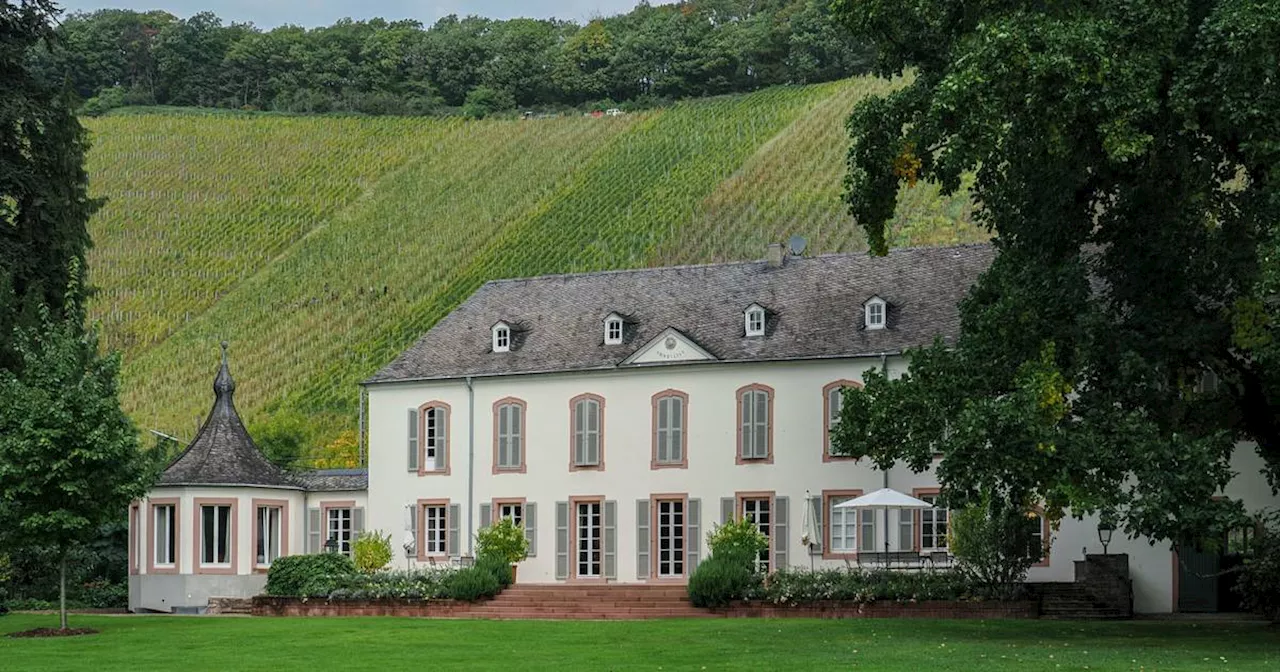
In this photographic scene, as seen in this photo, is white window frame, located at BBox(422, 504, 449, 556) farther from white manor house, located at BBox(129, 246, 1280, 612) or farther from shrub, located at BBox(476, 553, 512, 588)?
shrub, located at BBox(476, 553, 512, 588)

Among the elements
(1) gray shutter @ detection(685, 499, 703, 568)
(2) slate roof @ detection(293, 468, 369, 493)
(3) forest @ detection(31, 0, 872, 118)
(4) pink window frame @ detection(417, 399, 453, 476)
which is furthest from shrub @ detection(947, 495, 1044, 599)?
(3) forest @ detection(31, 0, 872, 118)

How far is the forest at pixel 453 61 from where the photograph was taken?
13100 cm

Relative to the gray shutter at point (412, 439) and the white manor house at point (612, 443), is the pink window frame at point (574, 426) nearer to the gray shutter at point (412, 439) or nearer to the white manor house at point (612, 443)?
the white manor house at point (612, 443)

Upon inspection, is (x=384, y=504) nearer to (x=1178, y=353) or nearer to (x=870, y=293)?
(x=870, y=293)

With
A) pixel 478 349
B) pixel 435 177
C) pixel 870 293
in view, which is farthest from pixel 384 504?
pixel 435 177

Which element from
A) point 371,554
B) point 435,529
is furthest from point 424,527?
point 371,554

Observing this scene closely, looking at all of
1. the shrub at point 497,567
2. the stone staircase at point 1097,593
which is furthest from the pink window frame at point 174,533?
the stone staircase at point 1097,593

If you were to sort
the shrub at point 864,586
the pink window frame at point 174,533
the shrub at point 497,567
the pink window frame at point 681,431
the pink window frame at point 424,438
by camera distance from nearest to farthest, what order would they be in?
the shrub at point 864,586 < the shrub at point 497,567 < the pink window frame at point 681,431 < the pink window frame at point 174,533 < the pink window frame at point 424,438

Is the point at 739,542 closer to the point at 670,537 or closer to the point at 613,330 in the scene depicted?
the point at 670,537

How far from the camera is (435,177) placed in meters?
103

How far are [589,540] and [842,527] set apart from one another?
19.4 feet

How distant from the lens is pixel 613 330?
42.0 meters

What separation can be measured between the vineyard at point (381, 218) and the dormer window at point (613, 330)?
2388 centimetres

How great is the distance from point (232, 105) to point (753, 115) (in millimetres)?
52644
